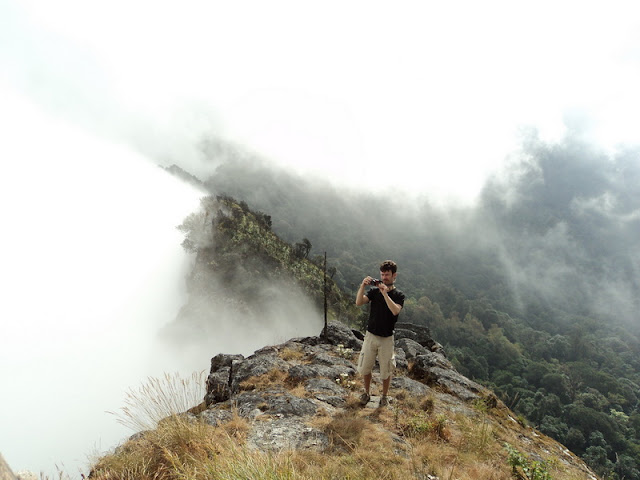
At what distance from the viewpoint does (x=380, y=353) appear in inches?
282

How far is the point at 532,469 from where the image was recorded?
4.86m

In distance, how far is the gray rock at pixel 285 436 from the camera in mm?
5395

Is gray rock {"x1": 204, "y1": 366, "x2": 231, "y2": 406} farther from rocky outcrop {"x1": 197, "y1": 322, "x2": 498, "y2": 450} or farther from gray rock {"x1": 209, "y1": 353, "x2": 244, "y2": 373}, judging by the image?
gray rock {"x1": 209, "y1": 353, "x2": 244, "y2": 373}

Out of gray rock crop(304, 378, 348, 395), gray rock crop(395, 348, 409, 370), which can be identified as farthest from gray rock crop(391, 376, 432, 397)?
gray rock crop(395, 348, 409, 370)

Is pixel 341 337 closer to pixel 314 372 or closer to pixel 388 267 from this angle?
pixel 314 372

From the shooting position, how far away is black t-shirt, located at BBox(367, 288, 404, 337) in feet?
22.8

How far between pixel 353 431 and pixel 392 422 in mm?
1250

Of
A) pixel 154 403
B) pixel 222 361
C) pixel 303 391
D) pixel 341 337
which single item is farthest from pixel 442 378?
pixel 154 403

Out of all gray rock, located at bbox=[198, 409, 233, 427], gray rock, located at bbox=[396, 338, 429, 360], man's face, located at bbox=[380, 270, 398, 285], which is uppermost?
man's face, located at bbox=[380, 270, 398, 285]

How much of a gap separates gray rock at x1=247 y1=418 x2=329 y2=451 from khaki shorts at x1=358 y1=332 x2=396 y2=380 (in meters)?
1.93

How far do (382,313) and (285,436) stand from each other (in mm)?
3188

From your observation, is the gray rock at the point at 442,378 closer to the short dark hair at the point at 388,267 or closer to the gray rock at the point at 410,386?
the gray rock at the point at 410,386

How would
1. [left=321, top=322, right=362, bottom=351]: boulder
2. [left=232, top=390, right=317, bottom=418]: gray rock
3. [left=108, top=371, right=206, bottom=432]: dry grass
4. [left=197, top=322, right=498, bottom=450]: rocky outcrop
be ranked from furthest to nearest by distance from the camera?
[left=321, top=322, right=362, bottom=351]: boulder, [left=232, top=390, right=317, bottom=418]: gray rock, [left=197, top=322, right=498, bottom=450]: rocky outcrop, [left=108, top=371, right=206, bottom=432]: dry grass

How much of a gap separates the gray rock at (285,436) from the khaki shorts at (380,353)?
1928 millimetres
